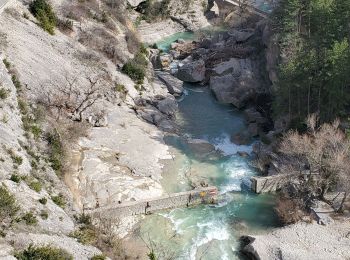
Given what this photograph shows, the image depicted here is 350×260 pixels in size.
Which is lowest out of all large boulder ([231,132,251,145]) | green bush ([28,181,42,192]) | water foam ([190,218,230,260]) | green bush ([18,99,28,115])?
water foam ([190,218,230,260])

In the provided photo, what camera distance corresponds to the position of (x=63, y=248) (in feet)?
90.5

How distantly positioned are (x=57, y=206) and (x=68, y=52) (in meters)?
25.3

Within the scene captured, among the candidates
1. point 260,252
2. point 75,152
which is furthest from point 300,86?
point 75,152

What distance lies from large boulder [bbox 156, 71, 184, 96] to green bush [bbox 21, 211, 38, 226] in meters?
34.6

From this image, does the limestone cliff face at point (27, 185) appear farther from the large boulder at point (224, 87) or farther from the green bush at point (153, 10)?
the green bush at point (153, 10)

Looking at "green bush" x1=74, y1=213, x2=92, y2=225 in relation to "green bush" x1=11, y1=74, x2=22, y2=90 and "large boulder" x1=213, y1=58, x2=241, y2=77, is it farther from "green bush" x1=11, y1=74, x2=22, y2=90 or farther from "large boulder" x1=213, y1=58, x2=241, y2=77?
"large boulder" x1=213, y1=58, x2=241, y2=77

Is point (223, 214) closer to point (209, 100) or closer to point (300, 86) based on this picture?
point (300, 86)

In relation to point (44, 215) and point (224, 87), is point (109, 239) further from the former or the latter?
point (224, 87)

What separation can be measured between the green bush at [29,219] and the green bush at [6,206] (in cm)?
73

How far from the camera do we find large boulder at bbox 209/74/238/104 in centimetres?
6038

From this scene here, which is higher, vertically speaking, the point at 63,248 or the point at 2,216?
the point at 2,216

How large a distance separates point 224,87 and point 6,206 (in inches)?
1531

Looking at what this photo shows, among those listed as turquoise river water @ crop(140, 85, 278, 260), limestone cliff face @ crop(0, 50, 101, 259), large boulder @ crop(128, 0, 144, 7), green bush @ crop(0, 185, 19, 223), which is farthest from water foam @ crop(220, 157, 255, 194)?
large boulder @ crop(128, 0, 144, 7)

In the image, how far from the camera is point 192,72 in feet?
214
